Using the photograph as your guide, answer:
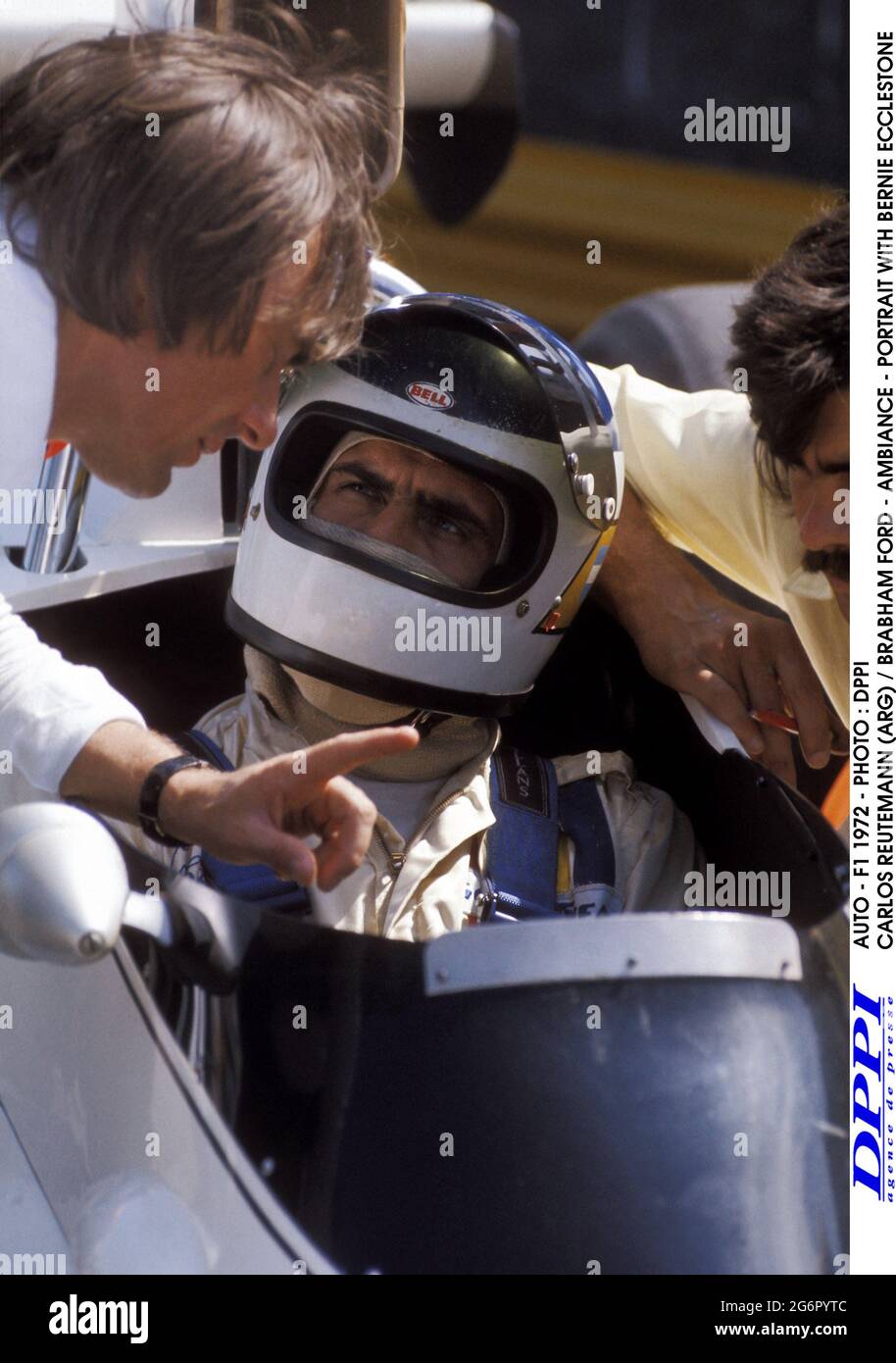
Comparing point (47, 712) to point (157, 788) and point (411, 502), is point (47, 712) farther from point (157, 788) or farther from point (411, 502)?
point (411, 502)

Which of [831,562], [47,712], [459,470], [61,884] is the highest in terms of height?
[459,470]

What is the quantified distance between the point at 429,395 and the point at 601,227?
2.70 m

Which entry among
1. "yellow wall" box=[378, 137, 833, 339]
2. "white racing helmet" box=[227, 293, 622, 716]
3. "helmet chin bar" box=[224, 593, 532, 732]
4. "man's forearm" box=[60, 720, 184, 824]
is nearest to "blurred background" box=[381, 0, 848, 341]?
"yellow wall" box=[378, 137, 833, 339]

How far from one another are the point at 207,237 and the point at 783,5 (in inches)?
42.4

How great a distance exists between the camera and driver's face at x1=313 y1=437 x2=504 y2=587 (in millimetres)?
1759

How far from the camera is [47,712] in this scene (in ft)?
4.65
